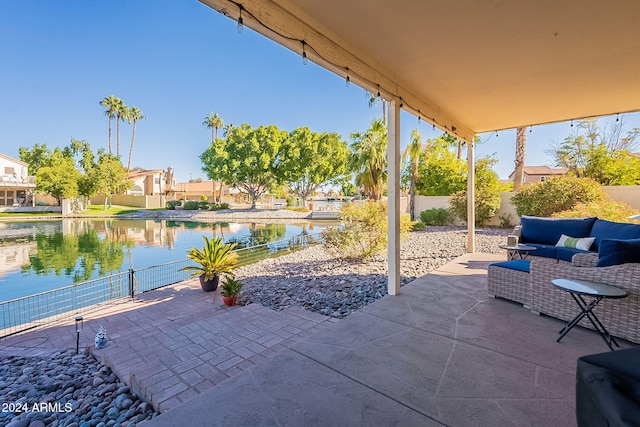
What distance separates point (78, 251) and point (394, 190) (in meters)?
12.9

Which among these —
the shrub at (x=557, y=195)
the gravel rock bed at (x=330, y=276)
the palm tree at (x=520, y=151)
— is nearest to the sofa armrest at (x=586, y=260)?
the gravel rock bed at (x=330, y=276)

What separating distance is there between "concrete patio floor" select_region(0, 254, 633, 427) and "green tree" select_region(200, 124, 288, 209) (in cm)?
1987

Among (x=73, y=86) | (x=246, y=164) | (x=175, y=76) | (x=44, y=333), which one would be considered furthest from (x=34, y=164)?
(x=44, y=333)

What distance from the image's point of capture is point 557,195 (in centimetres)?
926

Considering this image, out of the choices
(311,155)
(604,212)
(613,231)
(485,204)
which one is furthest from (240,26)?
(311,155)

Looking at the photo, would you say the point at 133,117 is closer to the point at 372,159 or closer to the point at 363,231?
→ the point at 372,159

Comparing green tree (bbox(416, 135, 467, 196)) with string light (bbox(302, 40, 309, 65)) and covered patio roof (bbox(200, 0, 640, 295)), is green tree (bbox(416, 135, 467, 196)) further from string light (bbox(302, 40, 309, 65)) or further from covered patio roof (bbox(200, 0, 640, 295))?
string light (bbox(302, 40, 309, 65))

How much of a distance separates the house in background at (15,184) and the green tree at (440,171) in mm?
34616

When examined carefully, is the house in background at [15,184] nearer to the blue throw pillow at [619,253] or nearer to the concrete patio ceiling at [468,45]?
the concrete patio ceiling at [468,45]

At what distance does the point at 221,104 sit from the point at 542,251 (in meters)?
38.7

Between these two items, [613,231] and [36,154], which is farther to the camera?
[36,154]

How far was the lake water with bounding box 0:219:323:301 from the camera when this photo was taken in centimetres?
770

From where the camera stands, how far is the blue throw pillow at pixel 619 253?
2.57 meters

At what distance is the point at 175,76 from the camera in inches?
794
